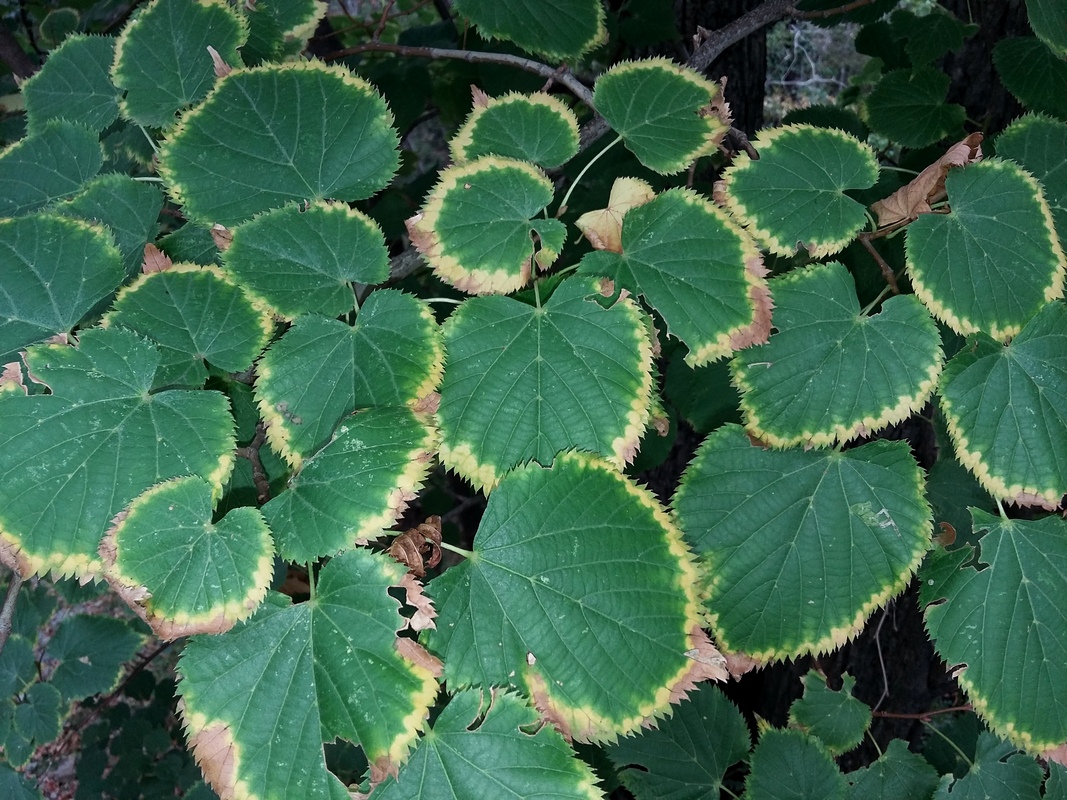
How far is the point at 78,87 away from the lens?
143cm

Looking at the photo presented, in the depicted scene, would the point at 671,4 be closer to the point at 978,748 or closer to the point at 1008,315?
the point at 1008,315

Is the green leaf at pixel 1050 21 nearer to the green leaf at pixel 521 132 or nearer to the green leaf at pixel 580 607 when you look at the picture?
the green leaf at pixel 521 132

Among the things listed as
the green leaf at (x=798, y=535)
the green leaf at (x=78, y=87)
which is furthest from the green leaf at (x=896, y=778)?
the green leaf at (x=78, y=87)

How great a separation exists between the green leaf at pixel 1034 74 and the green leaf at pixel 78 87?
203cm

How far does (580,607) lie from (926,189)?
0.85 meters

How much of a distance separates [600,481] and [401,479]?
266 millimetres

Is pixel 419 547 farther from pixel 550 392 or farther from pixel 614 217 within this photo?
pixel 614 217

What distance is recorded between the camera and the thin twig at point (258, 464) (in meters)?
1.06

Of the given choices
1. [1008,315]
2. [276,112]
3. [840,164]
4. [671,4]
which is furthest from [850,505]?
[671,4]

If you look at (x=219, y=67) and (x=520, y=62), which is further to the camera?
(x=520, y=62)

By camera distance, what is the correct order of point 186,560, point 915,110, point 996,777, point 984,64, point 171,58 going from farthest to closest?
1. point 984,64
2. point 915,110
3. point 996,777
4. point 171,58
5. point 186,560

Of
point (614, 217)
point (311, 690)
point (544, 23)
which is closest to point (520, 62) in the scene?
point (544, 23)

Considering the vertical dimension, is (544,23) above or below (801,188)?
above

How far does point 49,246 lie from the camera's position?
1097 mm
